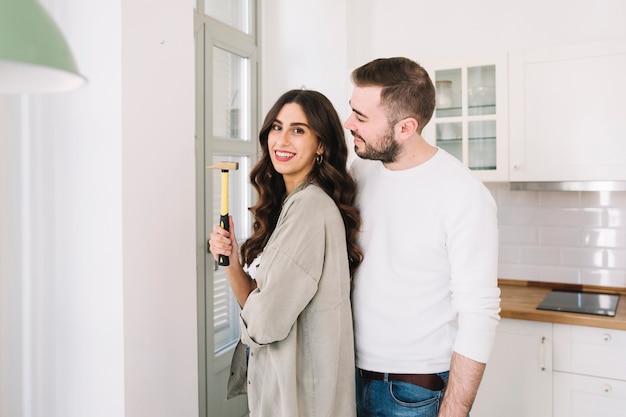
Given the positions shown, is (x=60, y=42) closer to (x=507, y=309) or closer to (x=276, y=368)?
(x=276, y=368)

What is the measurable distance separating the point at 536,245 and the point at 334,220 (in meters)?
1.88

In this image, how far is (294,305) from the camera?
1389 mm

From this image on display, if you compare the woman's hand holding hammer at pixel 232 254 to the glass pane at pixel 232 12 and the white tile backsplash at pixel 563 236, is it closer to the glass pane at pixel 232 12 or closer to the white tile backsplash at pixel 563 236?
the glass pane at pixel 232 12

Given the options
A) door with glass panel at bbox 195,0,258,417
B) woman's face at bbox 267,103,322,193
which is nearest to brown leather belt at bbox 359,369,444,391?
woman's face at bbox 267,103,322,193

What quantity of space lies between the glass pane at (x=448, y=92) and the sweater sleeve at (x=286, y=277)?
1572mm

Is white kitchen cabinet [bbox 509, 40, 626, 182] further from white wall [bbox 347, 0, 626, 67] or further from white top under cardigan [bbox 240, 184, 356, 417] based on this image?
white top under cardigan [bbox 240, 184, 356, 417]

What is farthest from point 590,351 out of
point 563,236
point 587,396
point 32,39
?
point 32,39

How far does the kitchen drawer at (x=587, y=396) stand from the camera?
7.55ft

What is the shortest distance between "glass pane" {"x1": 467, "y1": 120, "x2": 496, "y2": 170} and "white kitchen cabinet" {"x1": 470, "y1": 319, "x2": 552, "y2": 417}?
765 millimetres

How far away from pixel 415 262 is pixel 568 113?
1.45 metres

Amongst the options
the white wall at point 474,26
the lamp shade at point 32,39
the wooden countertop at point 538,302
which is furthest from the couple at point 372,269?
the white wall at point 474,26

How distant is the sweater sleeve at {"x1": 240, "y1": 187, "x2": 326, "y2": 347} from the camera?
137 centimetres

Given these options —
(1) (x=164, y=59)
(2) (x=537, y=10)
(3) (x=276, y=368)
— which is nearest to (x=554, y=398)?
(3) (x=276, y=368)

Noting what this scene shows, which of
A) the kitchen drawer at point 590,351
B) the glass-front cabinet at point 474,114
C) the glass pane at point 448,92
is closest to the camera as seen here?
the kitchen drawer at point 590,351
